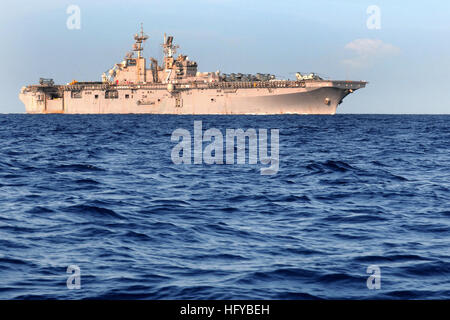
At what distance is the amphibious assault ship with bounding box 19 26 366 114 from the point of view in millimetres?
91312

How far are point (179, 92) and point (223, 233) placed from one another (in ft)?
300

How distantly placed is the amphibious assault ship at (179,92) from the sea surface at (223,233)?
71.8 metres

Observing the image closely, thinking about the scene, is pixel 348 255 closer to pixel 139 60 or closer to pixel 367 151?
pixel 367 151

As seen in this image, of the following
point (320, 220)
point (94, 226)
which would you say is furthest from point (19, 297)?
point (320, 220)

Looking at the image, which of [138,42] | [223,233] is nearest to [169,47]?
[138,42]

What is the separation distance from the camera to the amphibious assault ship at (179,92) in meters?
91.3

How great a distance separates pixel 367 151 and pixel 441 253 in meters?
20.8

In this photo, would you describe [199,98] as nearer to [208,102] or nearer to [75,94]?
[208,102]

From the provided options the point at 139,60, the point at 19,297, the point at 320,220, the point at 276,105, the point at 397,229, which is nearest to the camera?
the point at 19,297

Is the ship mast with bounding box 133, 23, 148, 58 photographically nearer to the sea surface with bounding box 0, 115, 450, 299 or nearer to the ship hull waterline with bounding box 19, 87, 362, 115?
the ship hull waterline with bounding box 19, 87, 362, 115

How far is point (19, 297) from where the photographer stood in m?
7.25

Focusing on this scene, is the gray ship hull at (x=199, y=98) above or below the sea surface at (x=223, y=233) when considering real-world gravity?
above

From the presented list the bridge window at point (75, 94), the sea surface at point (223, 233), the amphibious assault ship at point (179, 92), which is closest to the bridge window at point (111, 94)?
the amphibious assault ship at point (179, 92)

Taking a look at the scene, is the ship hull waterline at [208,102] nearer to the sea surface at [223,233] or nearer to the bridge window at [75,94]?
the bridge window at [75,94]
